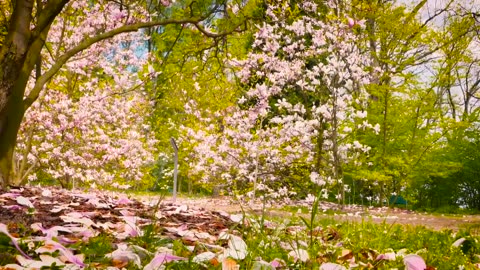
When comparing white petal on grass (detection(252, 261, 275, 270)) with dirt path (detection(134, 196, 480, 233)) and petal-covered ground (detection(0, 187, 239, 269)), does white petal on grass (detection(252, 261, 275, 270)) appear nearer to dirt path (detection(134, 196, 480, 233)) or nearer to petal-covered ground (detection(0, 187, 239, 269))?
petal-covered ground (detection(0, 187, 239, 269))

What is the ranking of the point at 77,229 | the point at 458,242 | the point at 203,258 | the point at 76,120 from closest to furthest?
the point at 203,258
the point at 77,229
the point at 458,242
the point at 76,120

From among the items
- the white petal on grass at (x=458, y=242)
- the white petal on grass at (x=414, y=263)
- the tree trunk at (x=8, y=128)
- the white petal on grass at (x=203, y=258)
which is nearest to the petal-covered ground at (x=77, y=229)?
the white petal on grass at (x=203, y=258)

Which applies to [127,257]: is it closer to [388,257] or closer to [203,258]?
[203,258]

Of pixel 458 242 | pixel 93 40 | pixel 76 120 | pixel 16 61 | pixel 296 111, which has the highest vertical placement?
pixel 296 111

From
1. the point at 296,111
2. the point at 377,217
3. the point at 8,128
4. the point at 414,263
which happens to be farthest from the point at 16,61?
the point at 296,111

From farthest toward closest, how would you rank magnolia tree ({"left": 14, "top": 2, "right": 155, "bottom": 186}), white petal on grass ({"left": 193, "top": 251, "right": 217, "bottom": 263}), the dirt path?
1. magnolia tree ({"left": 14, "top": 2, "right": 155, "bottom": 186})
2. the dirt path
3. white petal on grass ({"left": 193, "top": 251, "right": 217, "bottom": 263})

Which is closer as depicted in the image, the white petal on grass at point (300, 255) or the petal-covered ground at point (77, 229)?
the petal-covered ground at point (77, 229)

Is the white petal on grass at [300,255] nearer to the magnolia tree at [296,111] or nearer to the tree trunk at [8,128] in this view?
the tree trunk at [8,128]

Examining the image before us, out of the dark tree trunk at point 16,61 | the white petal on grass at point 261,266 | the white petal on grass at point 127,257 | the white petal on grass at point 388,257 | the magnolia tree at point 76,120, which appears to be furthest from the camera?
the magnolia tree at point 76,120

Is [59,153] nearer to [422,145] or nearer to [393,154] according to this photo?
[393,154]

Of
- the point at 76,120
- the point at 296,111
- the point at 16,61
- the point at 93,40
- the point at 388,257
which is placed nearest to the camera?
the point at 388,257

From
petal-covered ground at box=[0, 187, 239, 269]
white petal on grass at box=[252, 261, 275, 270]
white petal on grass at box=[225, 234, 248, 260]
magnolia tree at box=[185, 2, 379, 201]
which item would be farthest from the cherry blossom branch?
magnolia tree at box=[185, 2, 379, 201]

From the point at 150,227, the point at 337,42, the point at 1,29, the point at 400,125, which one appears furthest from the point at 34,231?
the point at 400,125

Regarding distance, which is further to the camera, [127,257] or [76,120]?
[76,120]
